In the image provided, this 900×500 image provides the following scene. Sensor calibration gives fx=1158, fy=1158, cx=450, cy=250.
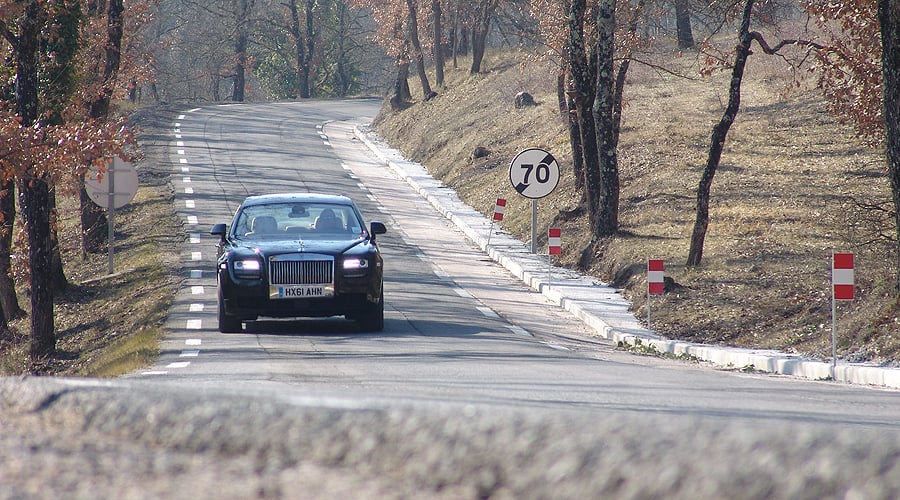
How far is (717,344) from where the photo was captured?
15.0 meters

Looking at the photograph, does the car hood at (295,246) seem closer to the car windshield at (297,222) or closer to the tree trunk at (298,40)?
the car windshield at (297,222)

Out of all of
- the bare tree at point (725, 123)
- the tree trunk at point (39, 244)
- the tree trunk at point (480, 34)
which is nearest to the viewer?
the tree trunk at point (39, 244)

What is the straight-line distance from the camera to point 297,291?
14531mm

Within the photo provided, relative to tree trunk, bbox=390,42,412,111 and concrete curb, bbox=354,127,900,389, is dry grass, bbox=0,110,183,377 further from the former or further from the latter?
tree trunk, bbox=390,42,412,111

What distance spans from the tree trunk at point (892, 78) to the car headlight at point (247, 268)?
7.72 meters

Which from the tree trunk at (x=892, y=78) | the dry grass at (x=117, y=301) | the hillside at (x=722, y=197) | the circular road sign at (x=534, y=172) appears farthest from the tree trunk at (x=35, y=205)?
the tree trunk at (x=892, y=78)

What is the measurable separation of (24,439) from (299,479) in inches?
24.9

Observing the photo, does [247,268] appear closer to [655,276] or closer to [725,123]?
[655,276]

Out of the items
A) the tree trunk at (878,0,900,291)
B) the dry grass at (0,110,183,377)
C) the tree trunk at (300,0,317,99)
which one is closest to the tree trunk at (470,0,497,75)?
the dry grass at (0,110,183,377)

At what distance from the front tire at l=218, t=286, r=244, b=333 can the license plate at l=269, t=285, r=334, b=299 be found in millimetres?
750

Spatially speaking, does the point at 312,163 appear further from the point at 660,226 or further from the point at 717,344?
the point at 717,344

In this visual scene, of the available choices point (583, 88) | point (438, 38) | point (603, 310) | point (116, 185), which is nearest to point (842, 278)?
point (603, 310)

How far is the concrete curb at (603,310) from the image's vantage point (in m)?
11.9

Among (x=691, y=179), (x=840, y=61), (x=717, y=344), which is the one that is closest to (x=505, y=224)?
(x=691, y=179)
